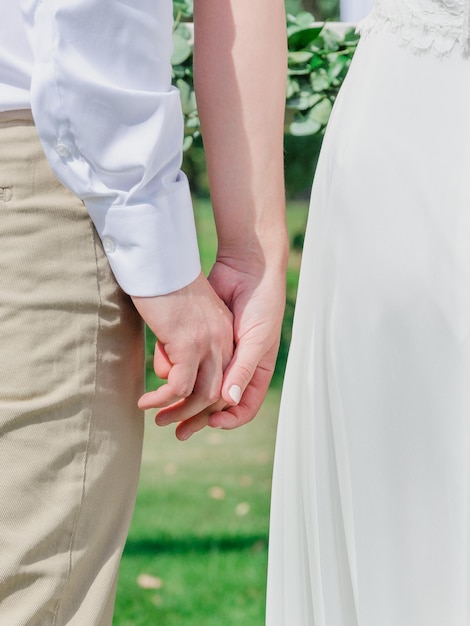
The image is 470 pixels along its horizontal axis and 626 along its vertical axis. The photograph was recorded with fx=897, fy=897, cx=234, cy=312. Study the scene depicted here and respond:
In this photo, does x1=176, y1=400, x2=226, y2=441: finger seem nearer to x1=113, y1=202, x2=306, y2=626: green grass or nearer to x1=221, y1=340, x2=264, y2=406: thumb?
x1=221, y1=340, x2=264, y2=406: thumb

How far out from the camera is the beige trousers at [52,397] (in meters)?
0.89

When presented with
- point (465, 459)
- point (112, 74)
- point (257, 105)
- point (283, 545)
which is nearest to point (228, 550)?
point (283, 545)

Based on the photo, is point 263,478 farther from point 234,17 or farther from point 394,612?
point 234,17

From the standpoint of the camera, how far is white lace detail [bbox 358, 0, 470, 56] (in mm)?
1305

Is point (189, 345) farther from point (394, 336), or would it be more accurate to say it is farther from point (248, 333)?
point (394, 336)

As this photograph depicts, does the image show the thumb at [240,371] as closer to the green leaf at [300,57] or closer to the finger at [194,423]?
the finger at [194,423]

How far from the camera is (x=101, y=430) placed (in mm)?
956

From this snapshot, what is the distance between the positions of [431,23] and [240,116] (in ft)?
1.24

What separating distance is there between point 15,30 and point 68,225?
203 millimetres

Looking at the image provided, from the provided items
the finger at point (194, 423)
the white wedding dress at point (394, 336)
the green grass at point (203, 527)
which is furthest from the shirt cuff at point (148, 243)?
the green grass at point (203, 527)

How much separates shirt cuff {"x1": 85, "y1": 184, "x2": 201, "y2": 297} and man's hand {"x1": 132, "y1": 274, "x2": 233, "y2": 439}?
0.02 m

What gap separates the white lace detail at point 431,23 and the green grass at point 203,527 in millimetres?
1880

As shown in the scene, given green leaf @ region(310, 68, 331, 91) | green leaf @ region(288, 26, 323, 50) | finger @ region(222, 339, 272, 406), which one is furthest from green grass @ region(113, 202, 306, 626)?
finger @ region(222, 339, 272, 406)

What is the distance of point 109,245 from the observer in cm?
95
